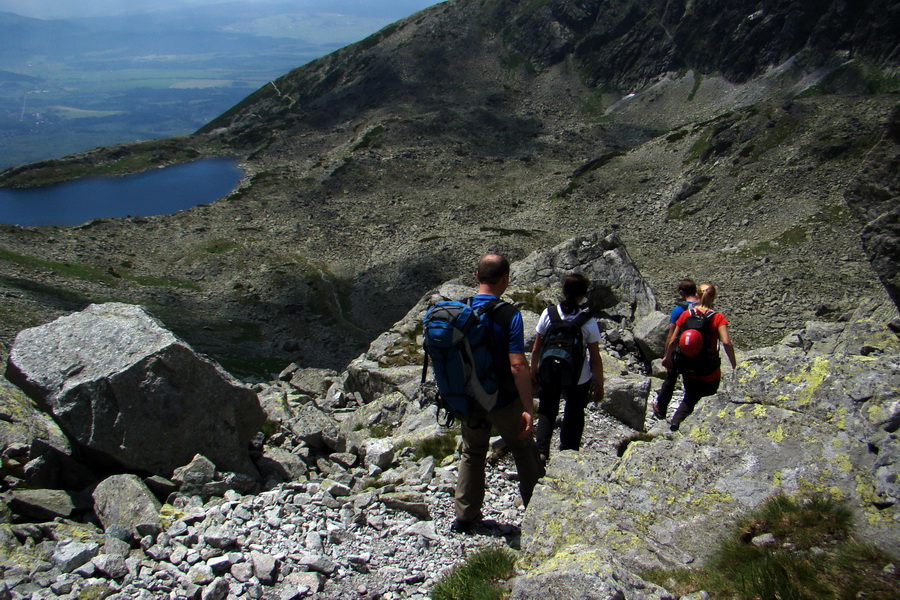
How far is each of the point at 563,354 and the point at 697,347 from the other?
3.63m

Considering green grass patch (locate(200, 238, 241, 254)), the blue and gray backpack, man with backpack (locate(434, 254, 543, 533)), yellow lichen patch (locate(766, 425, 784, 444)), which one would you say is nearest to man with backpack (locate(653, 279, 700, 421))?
yellow lichen patch (locate(766, 425, 784, 444))

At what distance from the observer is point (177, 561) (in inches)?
273

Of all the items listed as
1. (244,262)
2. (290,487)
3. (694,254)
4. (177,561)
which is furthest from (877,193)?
(244,262)

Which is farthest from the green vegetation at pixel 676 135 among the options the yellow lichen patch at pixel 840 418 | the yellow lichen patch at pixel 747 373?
the yellow lichen patch at pixel 840 418

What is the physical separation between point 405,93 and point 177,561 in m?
134

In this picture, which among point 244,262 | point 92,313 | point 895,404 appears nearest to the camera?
point 895,404

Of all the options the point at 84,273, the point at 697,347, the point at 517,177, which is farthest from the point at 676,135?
the point at 84,273

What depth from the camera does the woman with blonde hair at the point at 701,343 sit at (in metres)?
10.1

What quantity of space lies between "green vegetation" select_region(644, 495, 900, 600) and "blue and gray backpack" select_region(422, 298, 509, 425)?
262 cm

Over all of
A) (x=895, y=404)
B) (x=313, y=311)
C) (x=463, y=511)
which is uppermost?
(x=895, y=404)

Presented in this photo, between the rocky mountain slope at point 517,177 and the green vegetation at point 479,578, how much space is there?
23.8ft

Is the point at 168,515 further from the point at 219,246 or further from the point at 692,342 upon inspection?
the point at 219,246

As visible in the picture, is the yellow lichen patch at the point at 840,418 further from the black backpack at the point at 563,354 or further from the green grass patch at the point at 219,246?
the green grass patch at the point at 219,246

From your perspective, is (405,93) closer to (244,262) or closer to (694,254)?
(244,262)
